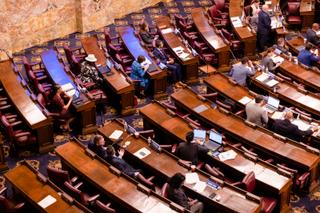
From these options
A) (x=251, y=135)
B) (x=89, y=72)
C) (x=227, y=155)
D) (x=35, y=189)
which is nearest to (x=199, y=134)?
(x=227, y=155)

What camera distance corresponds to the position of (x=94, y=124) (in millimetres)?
11039

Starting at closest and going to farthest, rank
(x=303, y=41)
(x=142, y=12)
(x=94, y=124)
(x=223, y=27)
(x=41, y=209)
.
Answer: (x=41, y=209) < (x=94, y=124) < (x=303, y=41) < (x=223, y=27) < (x=142, y=12)

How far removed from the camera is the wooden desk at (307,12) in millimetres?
14469

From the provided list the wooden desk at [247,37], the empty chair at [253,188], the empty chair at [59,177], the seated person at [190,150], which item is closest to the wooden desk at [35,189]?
the empty chair at [59,177]

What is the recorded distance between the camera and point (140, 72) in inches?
462

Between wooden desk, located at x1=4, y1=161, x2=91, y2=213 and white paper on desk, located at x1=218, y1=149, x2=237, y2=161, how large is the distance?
2316 mm

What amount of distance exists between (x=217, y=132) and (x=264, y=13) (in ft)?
15.4

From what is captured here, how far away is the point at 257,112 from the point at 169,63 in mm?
2822

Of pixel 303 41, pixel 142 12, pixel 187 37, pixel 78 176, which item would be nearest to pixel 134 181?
pixel 78 176

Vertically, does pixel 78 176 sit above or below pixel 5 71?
below

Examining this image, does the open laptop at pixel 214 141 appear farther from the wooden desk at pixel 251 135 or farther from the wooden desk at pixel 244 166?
the wooden desk at pixel 251 135

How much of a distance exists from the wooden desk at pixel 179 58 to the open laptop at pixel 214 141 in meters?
3.08

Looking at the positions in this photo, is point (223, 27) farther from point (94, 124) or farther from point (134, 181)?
point (134, 181)

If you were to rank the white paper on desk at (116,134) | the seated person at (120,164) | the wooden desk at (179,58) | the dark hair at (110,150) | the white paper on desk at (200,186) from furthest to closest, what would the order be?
the wooden desk at (179,58), the white paper on desk at (116,134), the dark hair at (110,150), the seated person at (120,164), the white paper on desk at (200,186)
